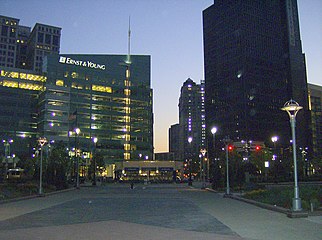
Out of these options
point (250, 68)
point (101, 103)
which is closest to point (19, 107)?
point (101, 103)

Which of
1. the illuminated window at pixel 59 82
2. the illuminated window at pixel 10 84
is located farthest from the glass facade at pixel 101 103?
the illuminated window at pixel 10 84

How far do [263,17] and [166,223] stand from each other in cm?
18156

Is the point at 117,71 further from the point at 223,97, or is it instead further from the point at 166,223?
the point at 166,223

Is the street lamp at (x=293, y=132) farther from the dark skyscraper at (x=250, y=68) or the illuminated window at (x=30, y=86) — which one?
the dark skyscraper at (x=250, y=68)

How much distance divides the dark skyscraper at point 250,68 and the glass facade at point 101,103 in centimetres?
4164

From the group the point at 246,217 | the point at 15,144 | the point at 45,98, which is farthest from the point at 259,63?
the point at 246,217

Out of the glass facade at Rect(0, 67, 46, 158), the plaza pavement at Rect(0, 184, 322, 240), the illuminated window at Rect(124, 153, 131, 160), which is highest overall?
the glass facade at Rect(0, 67, 46, 158)

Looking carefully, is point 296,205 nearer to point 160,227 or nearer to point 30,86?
point 160,227

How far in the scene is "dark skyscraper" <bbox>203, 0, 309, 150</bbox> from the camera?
558 feet

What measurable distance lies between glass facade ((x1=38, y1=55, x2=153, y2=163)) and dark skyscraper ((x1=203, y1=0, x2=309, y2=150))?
137 feet

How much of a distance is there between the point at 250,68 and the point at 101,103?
242ft

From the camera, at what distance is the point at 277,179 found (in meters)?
63.2

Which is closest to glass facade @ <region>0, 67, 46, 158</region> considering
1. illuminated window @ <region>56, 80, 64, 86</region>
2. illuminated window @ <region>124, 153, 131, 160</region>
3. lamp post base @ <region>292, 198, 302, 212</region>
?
illuminated window @ <region>56, 80, 64, 86</region>

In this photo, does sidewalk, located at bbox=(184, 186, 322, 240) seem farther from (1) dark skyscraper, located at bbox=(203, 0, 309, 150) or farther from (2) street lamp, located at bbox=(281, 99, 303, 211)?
(1) dark skyscraper, located at bbox=(203, 0, 309, 150)
